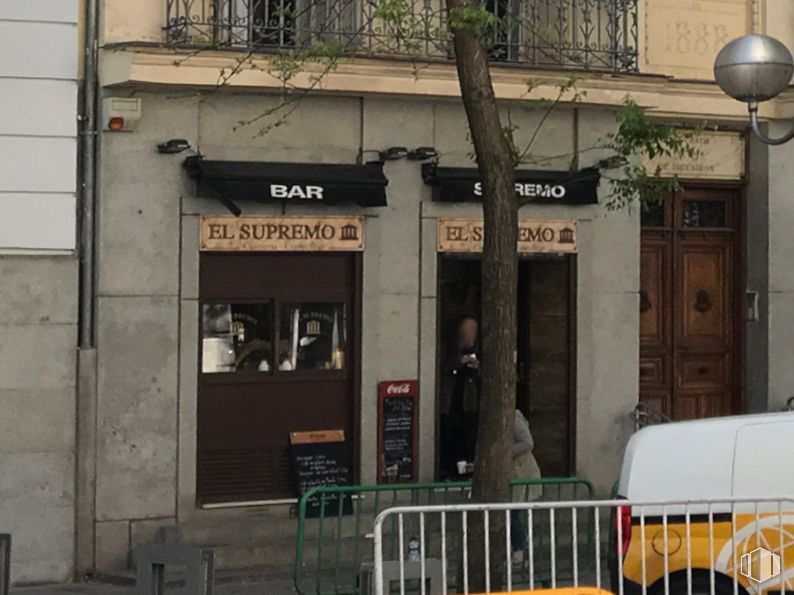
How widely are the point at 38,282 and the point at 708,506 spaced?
21.0 feet

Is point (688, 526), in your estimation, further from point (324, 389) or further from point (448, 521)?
point (324, 389)

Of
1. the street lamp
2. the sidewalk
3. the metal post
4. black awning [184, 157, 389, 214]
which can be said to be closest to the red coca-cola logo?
black awning [184, 157, 389, 214]

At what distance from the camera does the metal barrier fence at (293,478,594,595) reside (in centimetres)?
1316

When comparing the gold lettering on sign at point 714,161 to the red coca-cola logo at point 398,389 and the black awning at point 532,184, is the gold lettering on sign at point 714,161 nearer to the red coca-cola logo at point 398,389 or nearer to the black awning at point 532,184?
the black awning at point 532,184

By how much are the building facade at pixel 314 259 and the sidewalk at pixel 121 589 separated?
0.72 feet

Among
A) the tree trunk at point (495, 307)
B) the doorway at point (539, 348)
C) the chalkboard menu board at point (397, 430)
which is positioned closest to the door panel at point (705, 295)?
the doorway at point (539, 348)

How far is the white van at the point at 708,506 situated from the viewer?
34.6 ft

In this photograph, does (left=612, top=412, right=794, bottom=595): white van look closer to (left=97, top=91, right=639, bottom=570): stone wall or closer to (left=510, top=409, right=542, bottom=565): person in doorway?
(left=510, top=409, right=542, bottom=565): person in doorway

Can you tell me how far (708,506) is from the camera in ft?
34.2

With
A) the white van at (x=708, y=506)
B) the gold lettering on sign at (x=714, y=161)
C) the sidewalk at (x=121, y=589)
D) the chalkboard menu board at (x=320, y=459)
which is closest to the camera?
the white van at (x=708, y=506)

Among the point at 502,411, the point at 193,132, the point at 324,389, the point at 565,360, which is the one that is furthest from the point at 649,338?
the point at 502,411

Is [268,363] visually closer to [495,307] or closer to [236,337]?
[236,337]

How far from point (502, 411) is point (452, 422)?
18.3ft

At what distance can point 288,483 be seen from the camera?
1559 cm
